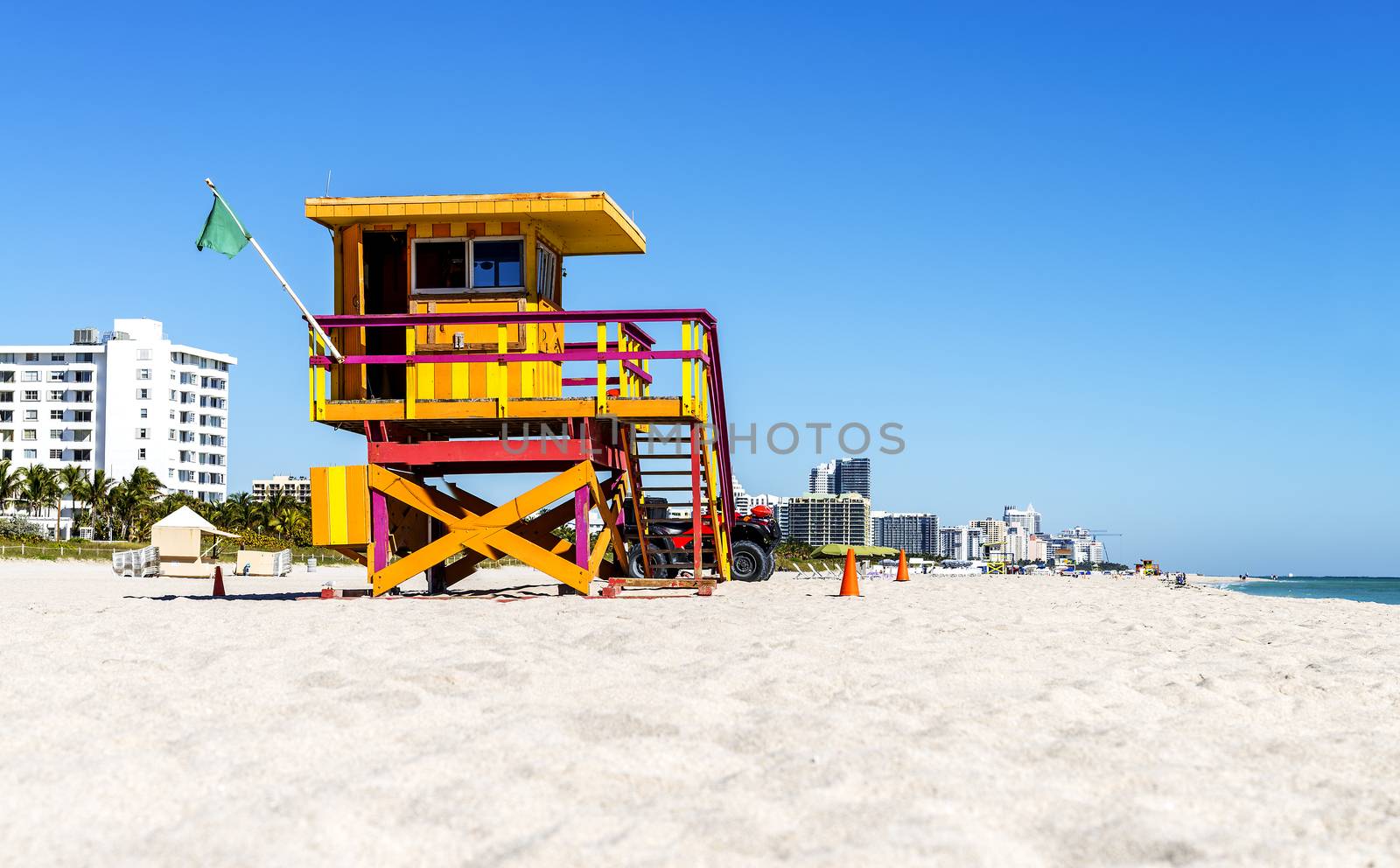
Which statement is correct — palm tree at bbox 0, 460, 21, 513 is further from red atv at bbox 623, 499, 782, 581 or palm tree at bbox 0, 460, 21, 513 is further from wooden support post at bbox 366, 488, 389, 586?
wooden support post at bbox 366, 488, 389, 586

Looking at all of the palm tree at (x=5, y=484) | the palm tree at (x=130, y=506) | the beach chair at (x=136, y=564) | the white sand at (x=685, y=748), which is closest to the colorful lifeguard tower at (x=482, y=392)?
the white sand at (x=685, y=748)

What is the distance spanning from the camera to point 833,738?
15.2 feet

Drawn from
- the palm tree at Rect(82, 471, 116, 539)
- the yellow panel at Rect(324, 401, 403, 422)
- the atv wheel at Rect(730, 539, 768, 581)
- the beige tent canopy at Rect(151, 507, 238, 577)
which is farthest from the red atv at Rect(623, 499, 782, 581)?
the palm tree at Rect(82, 471, 116, 539)

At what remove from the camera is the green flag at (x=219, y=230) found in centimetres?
1187

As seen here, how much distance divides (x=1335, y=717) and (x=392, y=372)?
10.6m

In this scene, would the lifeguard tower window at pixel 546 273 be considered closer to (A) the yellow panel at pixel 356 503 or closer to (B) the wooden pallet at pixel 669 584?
(A) the yellow panel at pixel 356 503

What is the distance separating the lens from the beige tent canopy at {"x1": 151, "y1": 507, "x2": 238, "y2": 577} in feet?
121

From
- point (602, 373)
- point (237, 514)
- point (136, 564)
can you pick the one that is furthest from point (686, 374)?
point (237, 514)

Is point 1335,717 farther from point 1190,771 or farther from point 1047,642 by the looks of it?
point 1047,642

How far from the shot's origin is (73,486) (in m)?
98.4

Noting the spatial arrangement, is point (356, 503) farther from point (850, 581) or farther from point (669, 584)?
point (850, 581)

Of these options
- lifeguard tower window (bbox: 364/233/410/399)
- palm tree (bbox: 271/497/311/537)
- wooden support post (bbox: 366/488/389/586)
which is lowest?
palm tree (bbox: 271/497/311/537)

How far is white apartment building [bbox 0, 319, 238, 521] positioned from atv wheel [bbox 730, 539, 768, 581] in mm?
110374

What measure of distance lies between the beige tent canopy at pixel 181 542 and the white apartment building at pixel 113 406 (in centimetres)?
8641
